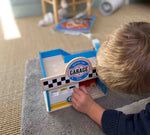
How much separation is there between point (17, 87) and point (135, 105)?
1.92 feet

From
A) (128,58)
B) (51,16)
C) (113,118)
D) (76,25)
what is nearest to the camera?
(128,58)

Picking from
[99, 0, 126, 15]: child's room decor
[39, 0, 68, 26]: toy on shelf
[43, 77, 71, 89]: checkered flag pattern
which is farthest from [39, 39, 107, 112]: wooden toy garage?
[99, 0, 126, 15]: child's room decor

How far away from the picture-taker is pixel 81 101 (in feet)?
1.99

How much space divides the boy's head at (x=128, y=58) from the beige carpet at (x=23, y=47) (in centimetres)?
11

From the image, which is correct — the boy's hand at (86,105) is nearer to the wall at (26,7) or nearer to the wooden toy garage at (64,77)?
the wooden toy garage at (64,77)

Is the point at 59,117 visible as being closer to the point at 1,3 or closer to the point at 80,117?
the point at 80,117

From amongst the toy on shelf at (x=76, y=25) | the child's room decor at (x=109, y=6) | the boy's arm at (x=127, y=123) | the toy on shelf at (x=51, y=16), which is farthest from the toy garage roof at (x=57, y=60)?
the child's room decor at (x=109, y=6)

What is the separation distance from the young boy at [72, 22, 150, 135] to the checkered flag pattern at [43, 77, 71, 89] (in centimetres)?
17

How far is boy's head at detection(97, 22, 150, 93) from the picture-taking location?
0.38 m

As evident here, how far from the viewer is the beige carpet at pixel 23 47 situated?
2.17ft

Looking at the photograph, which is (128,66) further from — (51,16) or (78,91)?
(51,16)

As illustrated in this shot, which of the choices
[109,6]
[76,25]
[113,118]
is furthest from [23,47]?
[109,6]

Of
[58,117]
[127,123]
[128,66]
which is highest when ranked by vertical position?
[128,66]

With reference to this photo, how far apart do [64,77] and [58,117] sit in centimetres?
18
